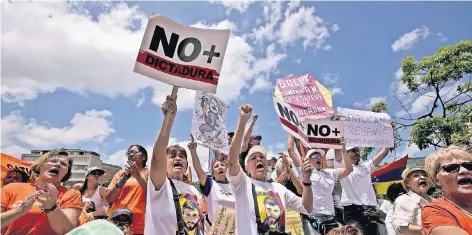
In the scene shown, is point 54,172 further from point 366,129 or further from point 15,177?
point 366,129

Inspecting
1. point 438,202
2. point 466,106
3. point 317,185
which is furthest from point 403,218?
point 466,106

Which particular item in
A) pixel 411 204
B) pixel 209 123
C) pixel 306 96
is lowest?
pixel 411 204

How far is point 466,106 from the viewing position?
14602mm

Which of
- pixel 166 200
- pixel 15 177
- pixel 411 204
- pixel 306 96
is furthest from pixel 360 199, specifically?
pixel 15 177

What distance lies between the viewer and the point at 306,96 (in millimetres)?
7238

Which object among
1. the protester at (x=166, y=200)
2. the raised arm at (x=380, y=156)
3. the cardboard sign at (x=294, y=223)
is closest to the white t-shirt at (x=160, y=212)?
the protester at (x=166, y=200)

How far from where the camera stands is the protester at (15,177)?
4.96 metres

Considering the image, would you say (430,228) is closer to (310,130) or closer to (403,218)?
(403,218)

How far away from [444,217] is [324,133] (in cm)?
417

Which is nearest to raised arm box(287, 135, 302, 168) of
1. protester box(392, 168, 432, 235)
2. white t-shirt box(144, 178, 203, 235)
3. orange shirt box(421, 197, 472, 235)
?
protester box(392, 168, 432, 235)

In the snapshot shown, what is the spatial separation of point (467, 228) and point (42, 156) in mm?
3361

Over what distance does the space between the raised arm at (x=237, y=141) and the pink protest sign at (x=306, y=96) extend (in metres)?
3.37

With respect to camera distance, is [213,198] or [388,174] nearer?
[213,198]

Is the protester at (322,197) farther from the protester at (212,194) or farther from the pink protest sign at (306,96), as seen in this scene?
the protester at (212,194)
